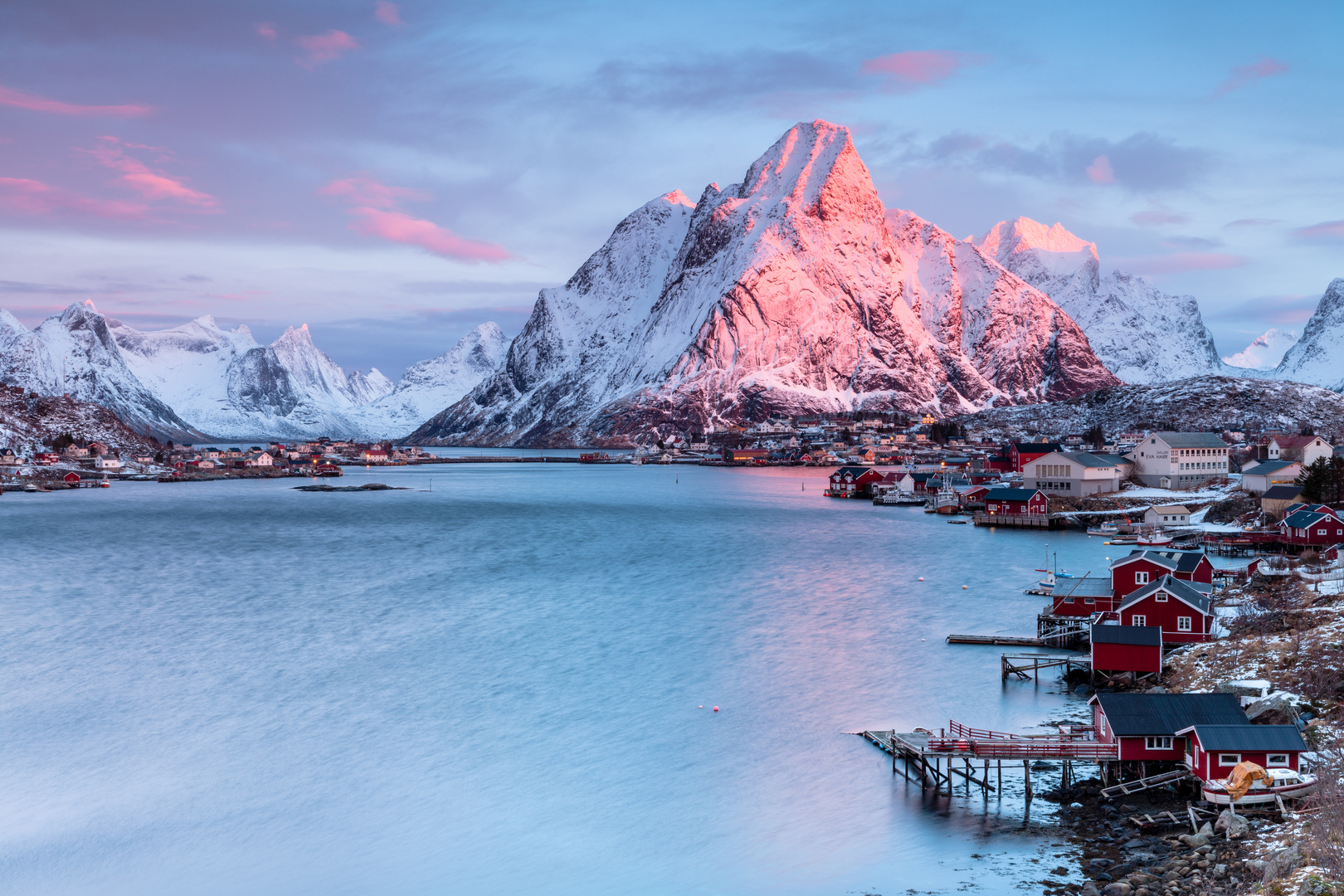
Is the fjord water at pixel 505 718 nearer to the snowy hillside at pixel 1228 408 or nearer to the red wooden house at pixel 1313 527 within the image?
the red wooden house at pixel 1313 527

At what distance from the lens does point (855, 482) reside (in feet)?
420

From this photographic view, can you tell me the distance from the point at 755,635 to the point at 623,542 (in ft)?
122

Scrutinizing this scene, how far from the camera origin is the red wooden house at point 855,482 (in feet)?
417

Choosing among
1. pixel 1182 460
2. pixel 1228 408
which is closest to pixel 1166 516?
pixel 1182 460

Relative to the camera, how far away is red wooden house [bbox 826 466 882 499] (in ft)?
417

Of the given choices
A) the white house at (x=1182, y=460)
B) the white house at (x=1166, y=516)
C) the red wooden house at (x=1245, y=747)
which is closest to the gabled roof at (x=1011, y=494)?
the white house at (x=1166, y=516)

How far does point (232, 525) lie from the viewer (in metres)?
97.9

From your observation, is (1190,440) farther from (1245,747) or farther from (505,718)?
(505,718)

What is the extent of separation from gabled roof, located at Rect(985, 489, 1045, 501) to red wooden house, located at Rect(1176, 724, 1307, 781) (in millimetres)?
66903

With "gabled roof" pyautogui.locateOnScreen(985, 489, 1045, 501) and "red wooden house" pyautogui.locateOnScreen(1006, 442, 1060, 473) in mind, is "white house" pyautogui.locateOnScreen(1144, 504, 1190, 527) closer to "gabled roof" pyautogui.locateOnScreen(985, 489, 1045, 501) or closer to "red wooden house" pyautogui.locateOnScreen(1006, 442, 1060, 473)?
"gabled roof" pyautogui.locateOnScreen(985, 489, 1045, 501)

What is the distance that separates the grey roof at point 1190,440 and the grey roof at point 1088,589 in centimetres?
5998

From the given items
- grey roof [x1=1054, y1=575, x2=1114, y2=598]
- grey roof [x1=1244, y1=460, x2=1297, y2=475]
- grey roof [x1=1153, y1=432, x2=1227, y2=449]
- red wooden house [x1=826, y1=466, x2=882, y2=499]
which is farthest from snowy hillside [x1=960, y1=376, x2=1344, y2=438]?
grey roof [x1=1054, y1=575, x2=1114, y2=598]

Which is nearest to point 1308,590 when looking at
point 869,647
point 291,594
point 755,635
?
point 869,647

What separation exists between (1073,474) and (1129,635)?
6398 centimetres
